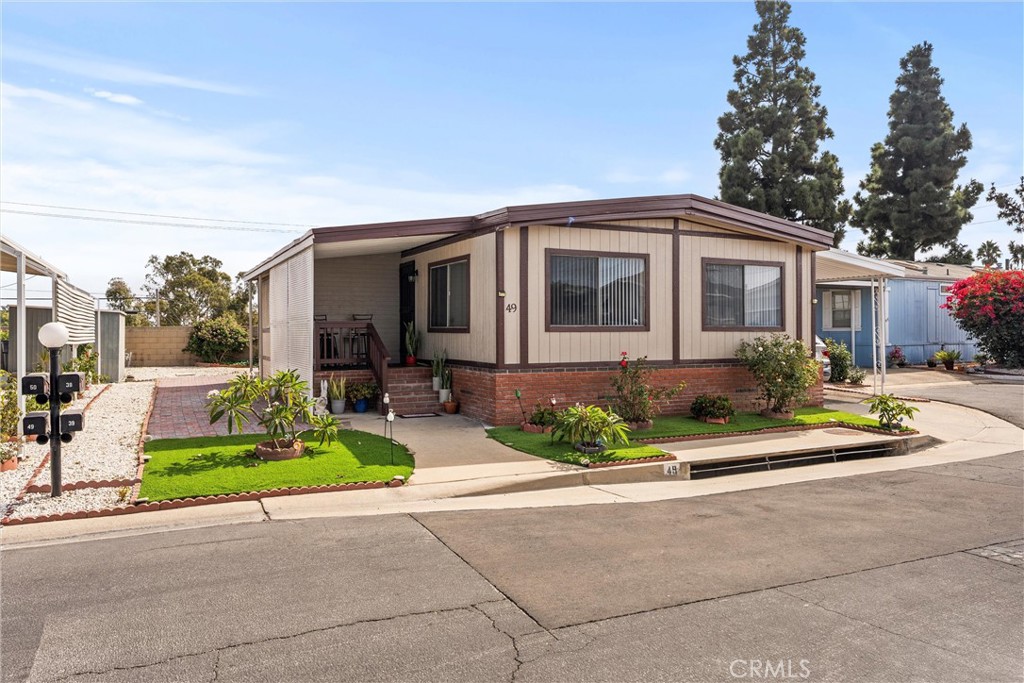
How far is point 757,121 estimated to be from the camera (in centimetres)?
3366

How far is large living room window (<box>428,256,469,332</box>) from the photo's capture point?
12.8m

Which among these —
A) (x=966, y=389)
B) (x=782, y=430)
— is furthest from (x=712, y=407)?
(x=966, y=389)

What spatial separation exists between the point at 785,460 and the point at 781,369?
2.98 m

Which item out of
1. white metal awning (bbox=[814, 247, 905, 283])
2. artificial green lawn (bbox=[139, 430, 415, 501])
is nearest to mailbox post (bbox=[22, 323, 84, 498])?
artificial green lawn (bbox=[139, 430, 415, 501])

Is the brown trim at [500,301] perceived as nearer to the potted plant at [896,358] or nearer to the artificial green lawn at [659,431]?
the artificial green lawn at [659,431]

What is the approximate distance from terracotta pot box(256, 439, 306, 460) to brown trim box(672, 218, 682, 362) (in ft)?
22.8

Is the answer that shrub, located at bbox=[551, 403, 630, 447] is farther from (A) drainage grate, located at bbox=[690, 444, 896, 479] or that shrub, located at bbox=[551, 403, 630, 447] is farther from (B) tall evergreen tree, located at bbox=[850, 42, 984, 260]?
(B) tall evergreen tree, located at bbox=[850, 42, 984, 260]

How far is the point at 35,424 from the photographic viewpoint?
6.88m

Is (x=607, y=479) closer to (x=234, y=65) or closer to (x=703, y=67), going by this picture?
(x=703, y=67)

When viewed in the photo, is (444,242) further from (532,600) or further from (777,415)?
(532,600)

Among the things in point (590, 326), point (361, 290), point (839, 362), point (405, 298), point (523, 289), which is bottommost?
point (839, 362)

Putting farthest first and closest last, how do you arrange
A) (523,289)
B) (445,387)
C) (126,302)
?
(126,302), (445,387), (523,289)

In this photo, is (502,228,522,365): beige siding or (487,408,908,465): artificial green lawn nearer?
(487,408,908,465): artificial green lawn

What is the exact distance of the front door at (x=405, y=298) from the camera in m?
15.1
